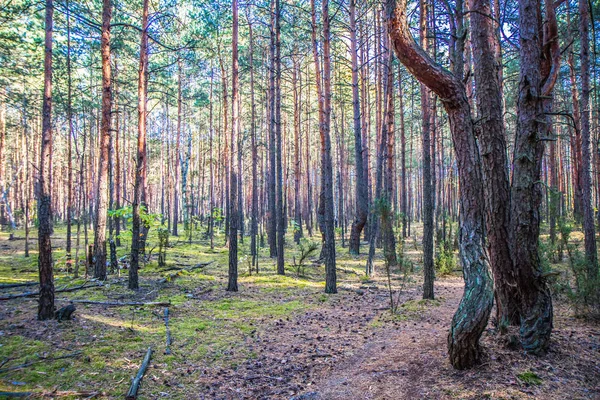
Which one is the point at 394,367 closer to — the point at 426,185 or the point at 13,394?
the point at 426,185

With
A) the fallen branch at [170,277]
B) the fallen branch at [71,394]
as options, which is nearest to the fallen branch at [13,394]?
the fallen branch at [71,394]

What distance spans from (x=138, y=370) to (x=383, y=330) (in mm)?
4198

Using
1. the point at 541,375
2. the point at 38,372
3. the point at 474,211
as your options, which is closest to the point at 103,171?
the point at 38,372

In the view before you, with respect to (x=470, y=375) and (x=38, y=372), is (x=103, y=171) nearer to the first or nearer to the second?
(x=38, y=372)

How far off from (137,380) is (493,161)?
17.9 feet

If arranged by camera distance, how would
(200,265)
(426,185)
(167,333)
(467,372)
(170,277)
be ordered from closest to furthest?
(467,372), (167,333), (426,185), (170,277), (200,265)

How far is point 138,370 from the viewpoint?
4.80 metres

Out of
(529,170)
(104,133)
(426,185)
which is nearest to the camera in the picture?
(529,170)

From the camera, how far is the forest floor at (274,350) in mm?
3807

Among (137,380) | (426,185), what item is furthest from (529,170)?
(137,380)

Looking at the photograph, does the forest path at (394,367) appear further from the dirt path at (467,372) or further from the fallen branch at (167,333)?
the fallen branch at (167,333)

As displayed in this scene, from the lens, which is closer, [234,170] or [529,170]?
[529,170]

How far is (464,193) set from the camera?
4156mm

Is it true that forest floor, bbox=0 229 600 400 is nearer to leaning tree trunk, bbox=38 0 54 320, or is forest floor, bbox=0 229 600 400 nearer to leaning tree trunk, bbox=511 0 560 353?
leaning tree trunk, bbox=38 0 54 320
